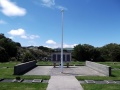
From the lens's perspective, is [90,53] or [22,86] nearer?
[22,86]

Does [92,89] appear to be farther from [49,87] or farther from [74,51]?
[74,51]

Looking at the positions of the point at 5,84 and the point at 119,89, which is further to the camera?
the point at 5,84

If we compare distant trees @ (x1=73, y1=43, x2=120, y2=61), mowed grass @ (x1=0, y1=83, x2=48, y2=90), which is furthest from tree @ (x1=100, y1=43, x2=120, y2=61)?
mowed grass @ (x1=0, y1=83, x2=48, y2=90)

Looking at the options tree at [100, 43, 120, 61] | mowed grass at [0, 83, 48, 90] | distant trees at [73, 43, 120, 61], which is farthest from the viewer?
tree at [100, 43, 120, 61]

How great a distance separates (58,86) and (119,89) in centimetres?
373

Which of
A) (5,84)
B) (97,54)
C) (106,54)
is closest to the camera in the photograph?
(5,84)

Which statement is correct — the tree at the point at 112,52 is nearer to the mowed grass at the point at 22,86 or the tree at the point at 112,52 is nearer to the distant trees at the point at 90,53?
the distant trees at the point at 90,53

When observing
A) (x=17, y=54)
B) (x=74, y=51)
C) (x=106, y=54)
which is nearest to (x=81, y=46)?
(x=74, y=51)

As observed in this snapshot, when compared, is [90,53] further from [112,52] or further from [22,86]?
[22,86]

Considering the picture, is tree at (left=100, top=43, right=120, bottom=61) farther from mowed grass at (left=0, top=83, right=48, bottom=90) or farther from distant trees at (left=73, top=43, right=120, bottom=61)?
mowed grass at (left=0, top=83, right=48, bottom=90)

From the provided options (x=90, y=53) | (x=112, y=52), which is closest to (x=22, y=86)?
(x=90, y=53)

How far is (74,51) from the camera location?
7512 cm

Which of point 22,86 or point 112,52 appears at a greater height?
point 112,52

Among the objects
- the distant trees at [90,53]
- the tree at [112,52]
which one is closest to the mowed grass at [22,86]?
the distant trees at [90,53]
